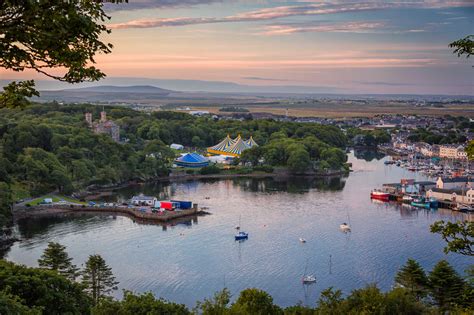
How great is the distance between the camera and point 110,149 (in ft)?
97.4

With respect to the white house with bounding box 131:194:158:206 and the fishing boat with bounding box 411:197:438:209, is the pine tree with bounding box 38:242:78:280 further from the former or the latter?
the fishing boat with bounding box 411:197:438:209

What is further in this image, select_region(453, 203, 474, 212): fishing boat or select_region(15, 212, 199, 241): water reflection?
select_region(453, 203, 474, 212): fishing boat

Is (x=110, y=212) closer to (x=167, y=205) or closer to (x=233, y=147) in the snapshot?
(x=167, y=205)

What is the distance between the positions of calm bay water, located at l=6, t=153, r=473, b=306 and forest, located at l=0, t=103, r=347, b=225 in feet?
9.06

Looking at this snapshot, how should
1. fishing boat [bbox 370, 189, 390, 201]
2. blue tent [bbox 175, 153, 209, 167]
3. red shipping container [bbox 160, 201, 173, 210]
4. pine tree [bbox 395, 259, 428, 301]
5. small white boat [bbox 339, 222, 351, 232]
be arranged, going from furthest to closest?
blue tent [bbox 175, 153, 209, 167]
fishing boat [bbox 370, 189, 390, 201]
red shipping container [bbox 160, 201, 173, 210]
small white boat [bbox 339, 222, 351, 232]
pine tree [bbox 395, 259, 428, 301]

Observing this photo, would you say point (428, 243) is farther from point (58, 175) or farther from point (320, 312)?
point (58, 175)

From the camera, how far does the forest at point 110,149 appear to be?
23547mm

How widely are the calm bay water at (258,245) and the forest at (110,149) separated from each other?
2.76 metres

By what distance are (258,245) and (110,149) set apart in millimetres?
15097

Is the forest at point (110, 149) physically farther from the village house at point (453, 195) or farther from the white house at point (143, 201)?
the village house at point (453, 195)

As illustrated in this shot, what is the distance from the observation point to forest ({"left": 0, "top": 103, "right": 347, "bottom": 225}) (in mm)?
23547

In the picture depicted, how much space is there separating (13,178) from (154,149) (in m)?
10.4

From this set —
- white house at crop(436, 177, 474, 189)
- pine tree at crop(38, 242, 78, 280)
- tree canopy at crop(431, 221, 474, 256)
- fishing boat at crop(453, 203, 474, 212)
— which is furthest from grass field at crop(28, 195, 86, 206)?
tree canopy at crop(431, 221, 474, 256)

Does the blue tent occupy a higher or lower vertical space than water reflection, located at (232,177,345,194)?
higher
